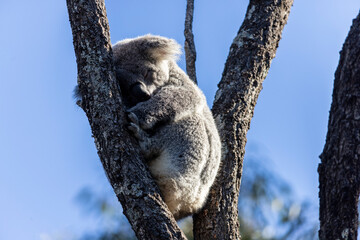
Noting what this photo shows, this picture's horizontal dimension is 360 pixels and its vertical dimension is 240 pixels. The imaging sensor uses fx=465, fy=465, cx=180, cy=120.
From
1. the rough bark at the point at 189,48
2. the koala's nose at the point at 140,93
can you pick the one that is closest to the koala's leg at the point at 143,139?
the koala's nose at the point at 140,93

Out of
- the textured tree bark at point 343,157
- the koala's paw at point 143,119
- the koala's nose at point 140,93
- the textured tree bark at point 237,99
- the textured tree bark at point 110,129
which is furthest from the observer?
the koala's nose at point 140,93

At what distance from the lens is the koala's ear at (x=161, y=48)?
13.7 ft

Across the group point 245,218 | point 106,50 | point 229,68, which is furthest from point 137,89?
point 245,218

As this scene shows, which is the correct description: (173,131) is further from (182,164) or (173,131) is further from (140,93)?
(140,93)

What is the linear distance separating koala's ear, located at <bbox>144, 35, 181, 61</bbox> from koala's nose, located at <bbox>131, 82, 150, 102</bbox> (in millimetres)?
541

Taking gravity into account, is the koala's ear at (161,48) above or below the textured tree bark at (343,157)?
above

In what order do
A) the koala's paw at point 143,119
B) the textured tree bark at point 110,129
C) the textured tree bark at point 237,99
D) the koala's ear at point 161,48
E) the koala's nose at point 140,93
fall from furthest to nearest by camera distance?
the koala's ear at point 161,48 → the koala's nose at point 140,93 → the textured tree bark at point 237,99 → the koala's paw at point 143,119 → the textured tree bark at point 110,129

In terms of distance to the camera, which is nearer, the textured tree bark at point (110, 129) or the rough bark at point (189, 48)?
the textured tree bark at point (110, 129)

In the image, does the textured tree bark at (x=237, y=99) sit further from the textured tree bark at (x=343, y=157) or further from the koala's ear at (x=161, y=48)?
the textured tree bark at (x=343, y=157)

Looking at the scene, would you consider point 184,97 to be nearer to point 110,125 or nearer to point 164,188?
point 164,188

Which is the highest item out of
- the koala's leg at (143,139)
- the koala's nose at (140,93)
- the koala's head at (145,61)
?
the koala's head at (145,61)

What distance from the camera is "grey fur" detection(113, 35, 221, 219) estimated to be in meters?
3.41

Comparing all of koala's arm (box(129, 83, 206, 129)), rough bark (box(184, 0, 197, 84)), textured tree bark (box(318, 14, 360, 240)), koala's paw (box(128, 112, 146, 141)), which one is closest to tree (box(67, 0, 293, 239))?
koala's paw (box(128, 112, 146, 141))

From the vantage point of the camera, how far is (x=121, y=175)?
2803mm
